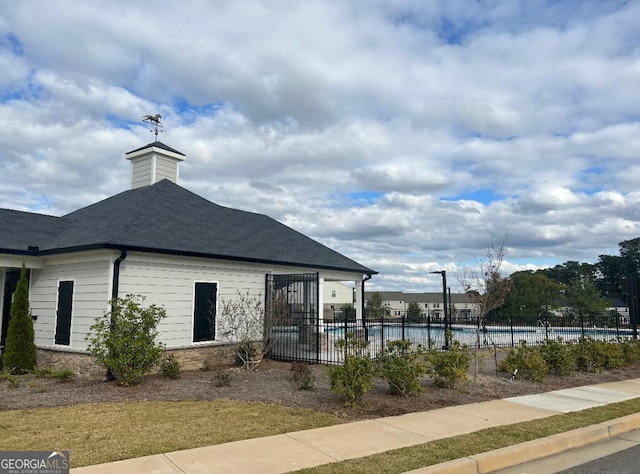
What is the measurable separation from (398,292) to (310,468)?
9915 cm

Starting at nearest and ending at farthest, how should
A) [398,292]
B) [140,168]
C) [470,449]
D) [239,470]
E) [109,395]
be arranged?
[239,470], [470,449], [109,395], [140,168], [398,292]

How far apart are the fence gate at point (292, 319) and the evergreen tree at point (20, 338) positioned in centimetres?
570

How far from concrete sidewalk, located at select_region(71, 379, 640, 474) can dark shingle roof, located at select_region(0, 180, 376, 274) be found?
6.53 m

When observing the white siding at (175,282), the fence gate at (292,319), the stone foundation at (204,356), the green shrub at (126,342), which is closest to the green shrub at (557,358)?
the fence gate at (292,319)

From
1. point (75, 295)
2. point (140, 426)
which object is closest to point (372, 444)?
point (140, 426)

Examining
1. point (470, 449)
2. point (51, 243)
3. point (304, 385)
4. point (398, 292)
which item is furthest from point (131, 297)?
point (398, 292)

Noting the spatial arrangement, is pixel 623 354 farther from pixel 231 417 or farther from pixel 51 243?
pixel 51 243

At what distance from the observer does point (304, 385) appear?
908cm

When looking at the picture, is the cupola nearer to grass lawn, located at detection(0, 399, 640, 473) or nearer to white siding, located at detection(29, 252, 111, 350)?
white siding, located at detection(29, 252, 111, 350)

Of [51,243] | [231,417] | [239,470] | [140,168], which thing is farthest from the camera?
[140,168]

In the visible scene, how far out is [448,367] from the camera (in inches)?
364

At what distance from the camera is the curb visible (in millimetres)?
5035

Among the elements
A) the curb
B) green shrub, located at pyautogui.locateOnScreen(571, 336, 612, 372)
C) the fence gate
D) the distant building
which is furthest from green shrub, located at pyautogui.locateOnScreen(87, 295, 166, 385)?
the distant building

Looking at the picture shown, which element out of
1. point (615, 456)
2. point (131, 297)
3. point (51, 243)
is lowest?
point (615, 456)
